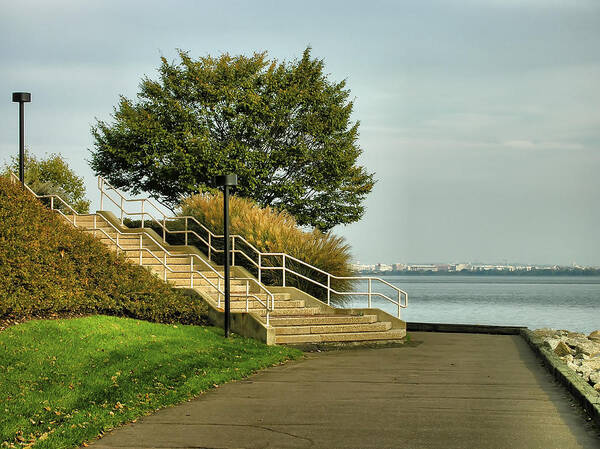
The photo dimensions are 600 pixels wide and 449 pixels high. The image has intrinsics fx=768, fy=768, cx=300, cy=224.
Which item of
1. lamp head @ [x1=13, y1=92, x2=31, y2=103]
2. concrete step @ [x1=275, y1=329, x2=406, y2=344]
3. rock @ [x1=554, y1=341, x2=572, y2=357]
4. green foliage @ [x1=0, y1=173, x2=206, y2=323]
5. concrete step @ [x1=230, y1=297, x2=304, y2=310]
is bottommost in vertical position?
rock @ [x1=554, y1=341, x2=572, y2=357]

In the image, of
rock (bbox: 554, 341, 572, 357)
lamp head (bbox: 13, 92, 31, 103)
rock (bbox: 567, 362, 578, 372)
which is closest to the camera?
rock (bbox: 567, 362, 578, 372)

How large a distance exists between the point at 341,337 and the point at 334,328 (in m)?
0.28

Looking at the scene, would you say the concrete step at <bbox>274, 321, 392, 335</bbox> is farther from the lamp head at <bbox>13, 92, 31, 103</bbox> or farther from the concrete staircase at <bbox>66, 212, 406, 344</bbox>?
the lamp head at <bbox>13, 92, 31, 103</bbox>

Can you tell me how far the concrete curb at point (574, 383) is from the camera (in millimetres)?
8891

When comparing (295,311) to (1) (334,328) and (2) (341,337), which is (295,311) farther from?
(2) (341,337)

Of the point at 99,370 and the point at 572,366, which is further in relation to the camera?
the point at 572,366

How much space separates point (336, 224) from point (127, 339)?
908 inches

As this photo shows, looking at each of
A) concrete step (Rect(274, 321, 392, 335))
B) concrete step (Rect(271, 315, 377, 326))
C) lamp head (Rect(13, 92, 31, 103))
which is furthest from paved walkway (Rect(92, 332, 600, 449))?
lamp head (Rect(13, 92, 31, 103))

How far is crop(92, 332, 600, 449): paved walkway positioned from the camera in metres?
7.72

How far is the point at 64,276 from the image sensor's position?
16156mm

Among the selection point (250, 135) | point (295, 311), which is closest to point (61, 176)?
point (250, 135)

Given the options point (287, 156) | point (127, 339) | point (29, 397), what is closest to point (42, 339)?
point (127, 339)

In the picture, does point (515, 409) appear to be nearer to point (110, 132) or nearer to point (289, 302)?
point (289, 302)

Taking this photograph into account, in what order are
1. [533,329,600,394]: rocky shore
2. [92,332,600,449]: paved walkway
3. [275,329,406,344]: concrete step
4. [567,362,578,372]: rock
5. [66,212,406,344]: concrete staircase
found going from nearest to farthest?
[92,332,600,449]: paved walkway
[533,329,600,394]: rocky shore
[567,362,578,372]: rock
[275,329,406,344]: concrete step
[66,212,406,344]: concrete staircase
